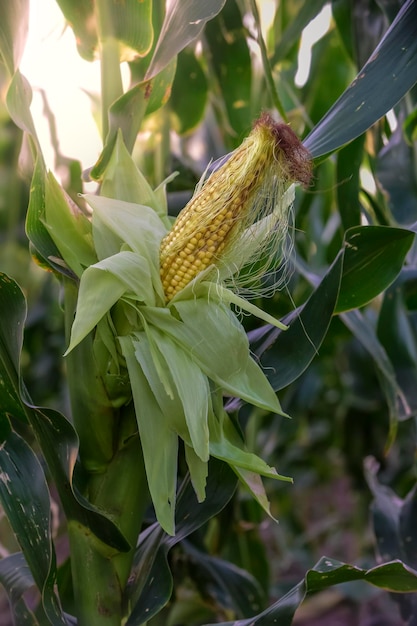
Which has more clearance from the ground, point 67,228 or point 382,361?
point 67,228

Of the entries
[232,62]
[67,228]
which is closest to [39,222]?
[67,228]

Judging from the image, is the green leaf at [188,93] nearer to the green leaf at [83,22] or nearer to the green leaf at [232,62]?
the green leaf at [232,62]

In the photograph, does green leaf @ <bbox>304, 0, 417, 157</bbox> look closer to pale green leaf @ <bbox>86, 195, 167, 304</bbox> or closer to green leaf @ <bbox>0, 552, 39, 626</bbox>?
pale green leaf @ <bbox>86, 195, 167, 304</bbox>

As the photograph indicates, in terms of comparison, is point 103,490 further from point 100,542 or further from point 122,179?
point 122,179

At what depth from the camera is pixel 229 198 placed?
492 millimetres

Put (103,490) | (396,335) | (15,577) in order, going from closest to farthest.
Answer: (103,490) < (15,577) < (396,335)

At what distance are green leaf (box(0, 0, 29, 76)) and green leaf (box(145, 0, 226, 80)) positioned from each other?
116mm

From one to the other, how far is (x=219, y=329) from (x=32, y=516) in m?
0.25

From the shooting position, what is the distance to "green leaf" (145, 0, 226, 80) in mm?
583

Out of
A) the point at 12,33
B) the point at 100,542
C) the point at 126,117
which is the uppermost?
the point at 12,33

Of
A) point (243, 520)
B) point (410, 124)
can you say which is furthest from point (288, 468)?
point (410, 124)

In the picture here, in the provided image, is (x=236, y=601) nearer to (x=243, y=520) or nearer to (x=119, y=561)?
(x=243, y=520)

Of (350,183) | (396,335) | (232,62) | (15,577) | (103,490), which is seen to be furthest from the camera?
(232,62)

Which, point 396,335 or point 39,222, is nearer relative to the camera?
point 39,222
